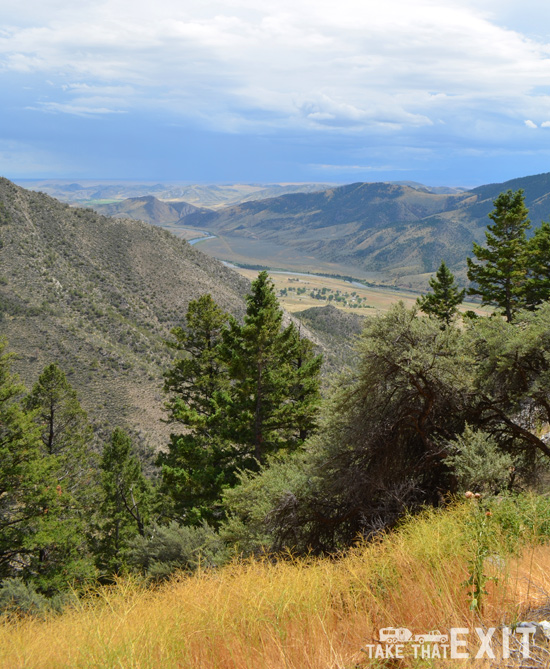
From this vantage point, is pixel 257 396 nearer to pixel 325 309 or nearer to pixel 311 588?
pixel 311 588

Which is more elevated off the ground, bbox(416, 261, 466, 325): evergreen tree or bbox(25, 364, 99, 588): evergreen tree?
bbox(416, 261, 466, 325): evergreen tree

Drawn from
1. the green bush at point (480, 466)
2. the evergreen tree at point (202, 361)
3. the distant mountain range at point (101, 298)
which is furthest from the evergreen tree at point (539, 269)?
the distant mountain range at point (101, 298)

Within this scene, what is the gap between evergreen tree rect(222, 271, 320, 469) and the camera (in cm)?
1645

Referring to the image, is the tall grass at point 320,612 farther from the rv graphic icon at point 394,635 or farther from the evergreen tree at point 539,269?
the evergreen tree at point 539,269

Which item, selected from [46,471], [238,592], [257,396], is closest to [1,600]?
[46,471]

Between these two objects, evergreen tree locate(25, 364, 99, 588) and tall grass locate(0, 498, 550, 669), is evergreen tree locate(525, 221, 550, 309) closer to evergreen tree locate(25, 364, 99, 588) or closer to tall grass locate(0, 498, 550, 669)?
tall grass locate(0, 498, 550, 669)

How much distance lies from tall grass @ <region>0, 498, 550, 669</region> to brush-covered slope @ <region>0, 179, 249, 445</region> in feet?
115

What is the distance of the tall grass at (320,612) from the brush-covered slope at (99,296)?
3508 cm

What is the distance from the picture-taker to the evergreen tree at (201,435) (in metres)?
16.9

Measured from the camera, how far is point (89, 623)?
4859 millimetres

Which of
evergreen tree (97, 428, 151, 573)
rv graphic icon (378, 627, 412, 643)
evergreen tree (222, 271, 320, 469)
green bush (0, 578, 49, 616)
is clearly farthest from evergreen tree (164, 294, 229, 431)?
rv graphic icon (378, 627, 412, 643)

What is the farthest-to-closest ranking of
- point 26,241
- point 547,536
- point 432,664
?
point 26,241 → point 547,536 → point 432,664

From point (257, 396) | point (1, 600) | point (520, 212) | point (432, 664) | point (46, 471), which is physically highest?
point (520, 212)

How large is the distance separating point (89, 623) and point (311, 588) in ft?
7.96
